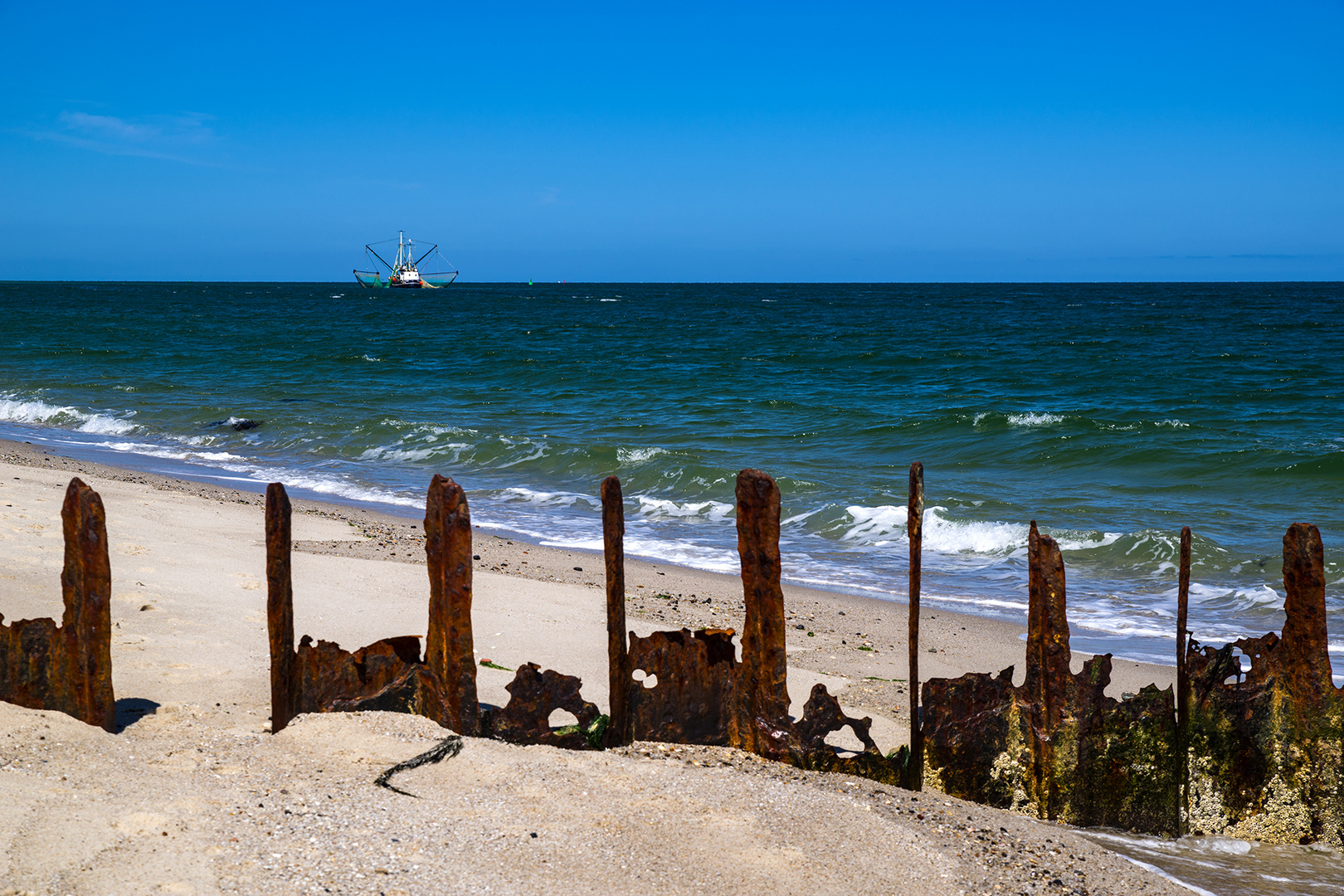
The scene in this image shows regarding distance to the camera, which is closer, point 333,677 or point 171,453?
point 333,677

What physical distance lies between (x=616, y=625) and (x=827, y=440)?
13.6 meters

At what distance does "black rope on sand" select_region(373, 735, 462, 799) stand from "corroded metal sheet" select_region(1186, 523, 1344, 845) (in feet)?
9.64

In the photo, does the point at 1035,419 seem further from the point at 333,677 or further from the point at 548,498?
the point at 333,677

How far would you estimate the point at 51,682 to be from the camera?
383 centimetres

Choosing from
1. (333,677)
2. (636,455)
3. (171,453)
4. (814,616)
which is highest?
(333,677)

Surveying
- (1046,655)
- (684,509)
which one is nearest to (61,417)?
(684,509)

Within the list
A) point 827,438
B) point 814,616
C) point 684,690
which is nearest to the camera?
point 684,690

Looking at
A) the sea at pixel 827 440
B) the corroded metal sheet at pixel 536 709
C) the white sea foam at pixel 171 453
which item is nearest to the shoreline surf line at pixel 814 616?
the sea at pixel 827 440

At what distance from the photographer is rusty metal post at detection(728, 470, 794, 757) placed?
400 cm

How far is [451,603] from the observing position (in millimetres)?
3969

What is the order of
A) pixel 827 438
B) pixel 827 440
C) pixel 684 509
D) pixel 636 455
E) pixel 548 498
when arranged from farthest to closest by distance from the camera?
pixel 827 438
pixel 827 440
pixel 636 455
pixel 548 498
pixel 684 509

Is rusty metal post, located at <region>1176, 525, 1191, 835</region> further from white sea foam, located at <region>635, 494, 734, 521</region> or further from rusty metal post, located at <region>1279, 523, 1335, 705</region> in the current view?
white sea foam, located at <region>635, 494, 734, 521</region>

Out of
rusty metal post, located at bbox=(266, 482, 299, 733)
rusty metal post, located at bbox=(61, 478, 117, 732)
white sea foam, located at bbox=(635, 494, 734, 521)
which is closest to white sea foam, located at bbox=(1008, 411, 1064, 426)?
white sea foam, located at bbox=(635, 494, 734, 521)

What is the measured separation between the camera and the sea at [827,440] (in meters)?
9.33
